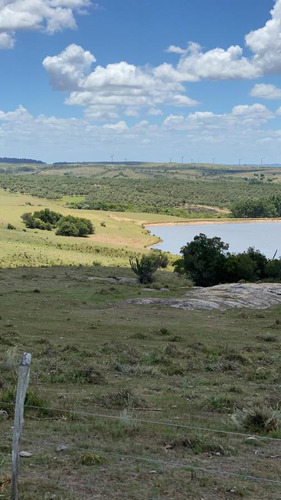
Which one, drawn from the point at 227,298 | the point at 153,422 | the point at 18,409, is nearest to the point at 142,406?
the point at 153,422

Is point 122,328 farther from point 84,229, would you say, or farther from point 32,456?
point 84,229

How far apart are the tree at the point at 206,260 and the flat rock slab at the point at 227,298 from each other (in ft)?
22.3

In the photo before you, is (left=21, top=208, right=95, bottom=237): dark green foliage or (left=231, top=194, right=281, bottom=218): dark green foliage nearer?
(left=21, top=208, right=95, bottom=237): dark green foliage

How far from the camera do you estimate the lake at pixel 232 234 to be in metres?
91.0

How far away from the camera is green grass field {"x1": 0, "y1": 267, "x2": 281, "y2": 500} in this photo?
746cm

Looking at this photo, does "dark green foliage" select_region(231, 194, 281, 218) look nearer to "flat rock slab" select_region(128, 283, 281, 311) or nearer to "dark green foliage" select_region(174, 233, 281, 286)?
"dark green foliage" select_region(174, 233, 281, 286)

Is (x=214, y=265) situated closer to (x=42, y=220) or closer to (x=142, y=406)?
(x=142, y=406)

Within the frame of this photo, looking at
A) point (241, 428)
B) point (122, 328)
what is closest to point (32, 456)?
point (241, 428)

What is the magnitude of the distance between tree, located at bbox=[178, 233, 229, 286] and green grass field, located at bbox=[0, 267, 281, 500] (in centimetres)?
1890

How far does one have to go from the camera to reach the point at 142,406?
37.5ft

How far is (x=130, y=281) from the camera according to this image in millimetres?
43844

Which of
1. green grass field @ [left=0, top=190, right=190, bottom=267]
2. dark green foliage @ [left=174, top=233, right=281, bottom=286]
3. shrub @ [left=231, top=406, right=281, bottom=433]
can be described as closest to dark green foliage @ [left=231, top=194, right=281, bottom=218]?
green grass field @ [left=0, top=190, right=190, bottom=267]

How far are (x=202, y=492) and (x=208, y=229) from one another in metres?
115

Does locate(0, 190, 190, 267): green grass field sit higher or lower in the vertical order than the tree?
lower
